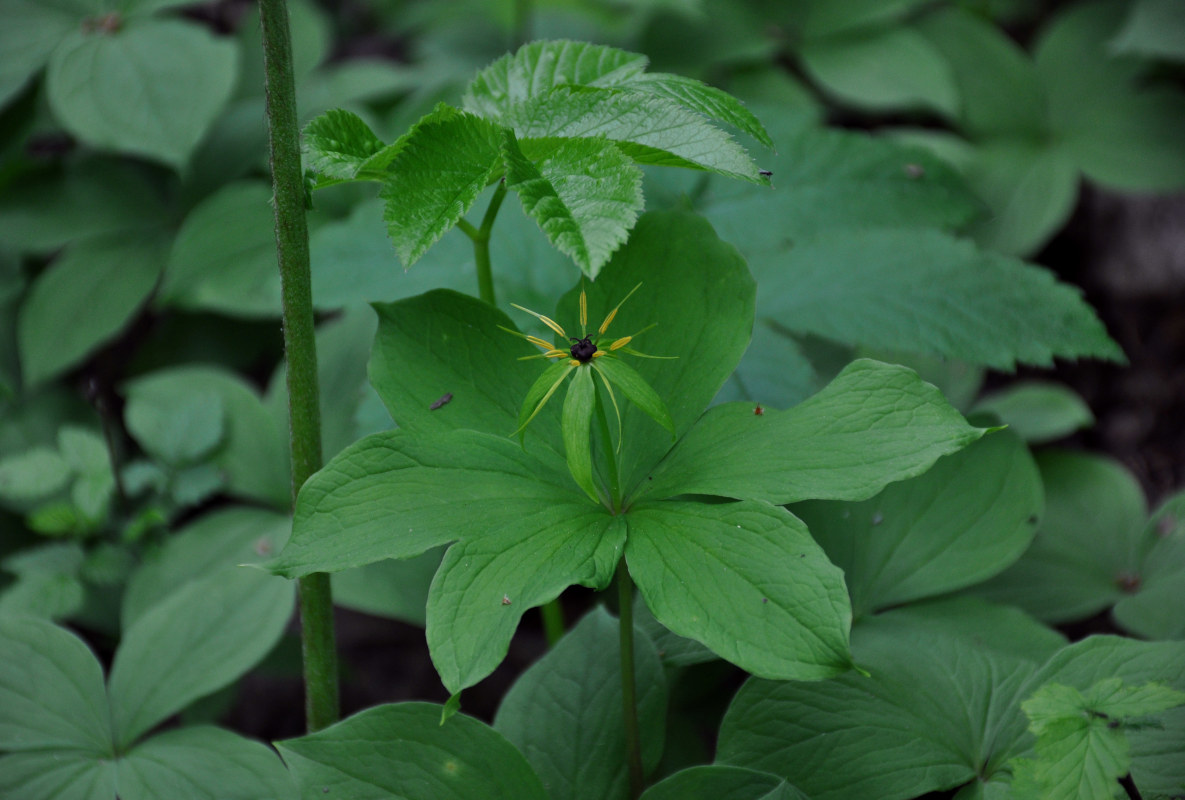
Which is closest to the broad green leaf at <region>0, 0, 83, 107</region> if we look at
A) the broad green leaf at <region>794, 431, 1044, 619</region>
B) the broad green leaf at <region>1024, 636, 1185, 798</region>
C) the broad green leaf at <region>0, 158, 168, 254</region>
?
the broad green leaf at <region>0, 158, 168, 254</region>

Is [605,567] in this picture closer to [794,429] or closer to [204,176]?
[794,429]

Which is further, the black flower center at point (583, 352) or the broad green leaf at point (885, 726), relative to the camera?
the broad green leaf at point (885, 726)

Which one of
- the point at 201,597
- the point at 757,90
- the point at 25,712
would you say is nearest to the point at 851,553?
the point at 201,597

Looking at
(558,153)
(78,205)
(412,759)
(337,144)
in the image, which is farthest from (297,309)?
(78,205)

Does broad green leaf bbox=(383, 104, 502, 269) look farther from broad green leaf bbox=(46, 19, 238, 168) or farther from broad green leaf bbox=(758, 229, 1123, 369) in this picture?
broad green leaf bbox=(46, 19, 238, 168)

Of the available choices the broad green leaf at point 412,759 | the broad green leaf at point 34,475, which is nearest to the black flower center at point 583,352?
the broad green leaf at point 412,759

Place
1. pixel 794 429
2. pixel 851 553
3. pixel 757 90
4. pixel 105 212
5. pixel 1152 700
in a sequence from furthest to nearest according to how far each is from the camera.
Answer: pixel 757 90 → pixel 105 212 → pixel 851 553 → pixel 794 429 → pixel 1152 700

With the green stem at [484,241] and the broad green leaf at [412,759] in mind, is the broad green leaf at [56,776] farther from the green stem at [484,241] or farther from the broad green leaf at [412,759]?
the green stem at [484,241]
